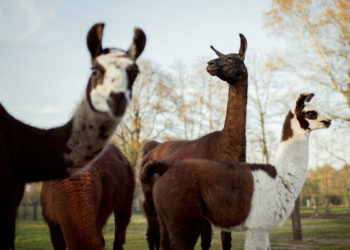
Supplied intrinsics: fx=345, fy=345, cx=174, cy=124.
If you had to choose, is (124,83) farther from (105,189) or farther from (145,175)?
(105,189)

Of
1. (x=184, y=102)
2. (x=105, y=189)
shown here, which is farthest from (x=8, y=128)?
(x=184, y=102)

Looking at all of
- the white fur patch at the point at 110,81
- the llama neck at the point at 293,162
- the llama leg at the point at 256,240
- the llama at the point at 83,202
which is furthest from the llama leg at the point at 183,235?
the white fur patch at the point at 110,81

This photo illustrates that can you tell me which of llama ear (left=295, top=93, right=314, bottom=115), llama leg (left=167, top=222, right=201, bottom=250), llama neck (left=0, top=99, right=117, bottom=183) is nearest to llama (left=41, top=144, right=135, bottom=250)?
llama leg (left=167, top=222, right=201, bottom=250)

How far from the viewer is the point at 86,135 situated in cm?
288

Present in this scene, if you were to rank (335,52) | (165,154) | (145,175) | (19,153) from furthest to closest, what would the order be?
(335,52), (165,154), (145,175), (19,153)

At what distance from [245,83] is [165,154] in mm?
2598

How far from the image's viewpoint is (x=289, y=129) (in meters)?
5.30

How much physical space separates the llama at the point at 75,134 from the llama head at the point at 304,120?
9.93 feet

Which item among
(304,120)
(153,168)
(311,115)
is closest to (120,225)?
(153,168)

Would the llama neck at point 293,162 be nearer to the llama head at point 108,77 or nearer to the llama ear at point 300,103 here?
the llama ear at point 300,103

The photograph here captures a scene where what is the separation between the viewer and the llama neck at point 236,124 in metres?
5.88

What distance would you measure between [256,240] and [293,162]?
4.18ft

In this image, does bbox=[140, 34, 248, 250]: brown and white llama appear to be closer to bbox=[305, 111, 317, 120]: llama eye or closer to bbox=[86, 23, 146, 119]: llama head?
bbox=[305, 111, 317, 120]: llama eye

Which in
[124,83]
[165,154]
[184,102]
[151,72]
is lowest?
[165,154]
